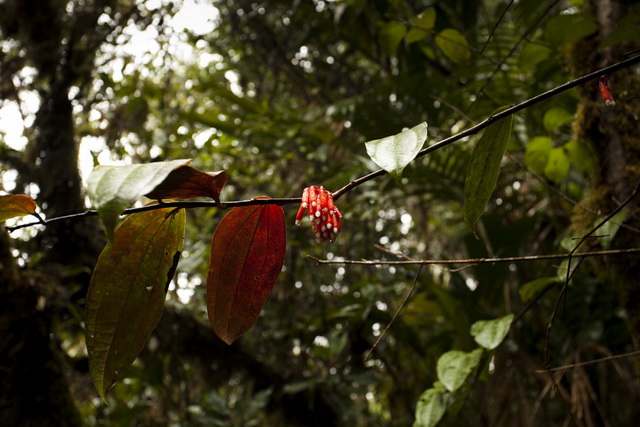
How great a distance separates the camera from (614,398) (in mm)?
2080

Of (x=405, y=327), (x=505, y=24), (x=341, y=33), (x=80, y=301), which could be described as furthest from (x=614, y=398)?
(x=80, y=301)

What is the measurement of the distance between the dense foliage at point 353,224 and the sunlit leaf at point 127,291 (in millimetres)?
587

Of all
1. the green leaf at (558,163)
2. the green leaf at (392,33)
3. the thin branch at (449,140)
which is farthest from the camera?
the green leaf at (392,33)

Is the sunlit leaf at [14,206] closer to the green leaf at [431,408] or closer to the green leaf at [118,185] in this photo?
the green leaf at [118,185]

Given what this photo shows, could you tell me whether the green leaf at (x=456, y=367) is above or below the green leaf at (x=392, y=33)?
below

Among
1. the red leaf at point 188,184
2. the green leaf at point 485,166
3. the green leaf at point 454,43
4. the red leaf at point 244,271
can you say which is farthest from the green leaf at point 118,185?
the green leaf at point 454,43

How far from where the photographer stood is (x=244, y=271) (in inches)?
21.3

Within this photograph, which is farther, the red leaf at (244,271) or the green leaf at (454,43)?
the green leaf at (454,43)

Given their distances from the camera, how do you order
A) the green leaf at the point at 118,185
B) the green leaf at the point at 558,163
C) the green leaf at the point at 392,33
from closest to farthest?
the green leaf at the point at 118,185, the green leaf at the point at 558,163, the green leaf at the point at 392,33

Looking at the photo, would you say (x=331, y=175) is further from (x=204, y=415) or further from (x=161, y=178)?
(x=161, y=178)

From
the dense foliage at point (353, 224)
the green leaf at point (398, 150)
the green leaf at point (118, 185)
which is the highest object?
the green leaf at point (118, 185)

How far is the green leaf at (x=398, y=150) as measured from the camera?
42cm

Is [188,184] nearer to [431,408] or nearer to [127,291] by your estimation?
[127,291]

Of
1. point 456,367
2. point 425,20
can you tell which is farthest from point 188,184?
point 425,20
